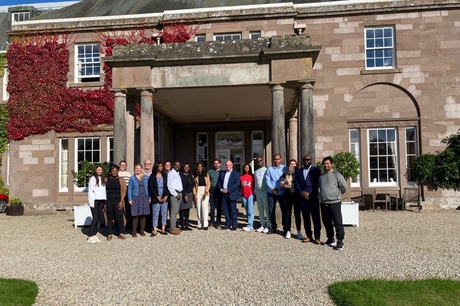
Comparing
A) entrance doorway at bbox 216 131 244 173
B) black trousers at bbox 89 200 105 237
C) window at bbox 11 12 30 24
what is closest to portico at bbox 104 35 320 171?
black trousers at bbox 89 200 105 237

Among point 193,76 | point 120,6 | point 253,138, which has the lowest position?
point 253,138

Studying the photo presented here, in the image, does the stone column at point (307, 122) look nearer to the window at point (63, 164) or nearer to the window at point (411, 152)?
the window at point (411, 152)

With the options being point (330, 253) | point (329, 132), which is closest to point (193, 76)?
point (330, 253)

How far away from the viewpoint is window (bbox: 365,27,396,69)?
52.9 ft

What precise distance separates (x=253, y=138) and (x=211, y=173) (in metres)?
7.92

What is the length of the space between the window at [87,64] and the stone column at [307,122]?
10646 mm

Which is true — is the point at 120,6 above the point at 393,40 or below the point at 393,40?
above

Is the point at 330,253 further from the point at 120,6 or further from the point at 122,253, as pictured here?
the point at 120,6

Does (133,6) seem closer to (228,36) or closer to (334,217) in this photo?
(228,36)

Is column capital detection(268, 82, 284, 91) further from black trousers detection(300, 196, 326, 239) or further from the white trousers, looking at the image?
black trousers detection(300, 196, 326, 239)

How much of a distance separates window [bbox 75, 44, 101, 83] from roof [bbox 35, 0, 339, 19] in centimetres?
201

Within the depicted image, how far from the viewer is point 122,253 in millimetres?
7293

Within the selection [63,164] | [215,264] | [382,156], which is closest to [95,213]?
[215,264]

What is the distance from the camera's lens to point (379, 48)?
52.7 feet
